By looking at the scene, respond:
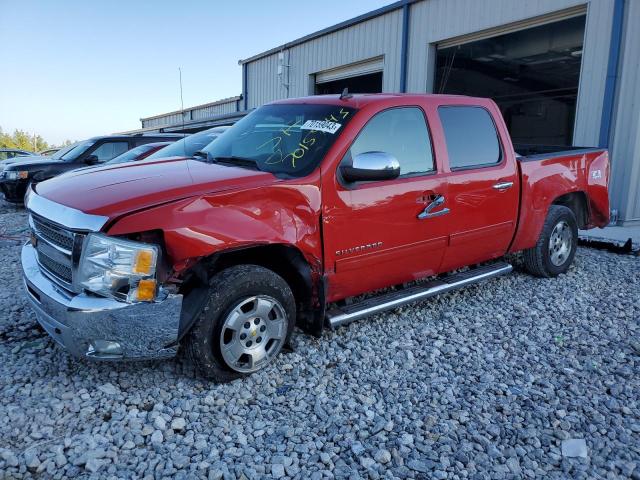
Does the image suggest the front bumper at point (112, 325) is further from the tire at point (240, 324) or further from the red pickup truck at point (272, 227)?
the tire at point (240, 324)

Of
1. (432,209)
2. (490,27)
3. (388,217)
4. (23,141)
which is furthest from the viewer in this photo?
(23,141)

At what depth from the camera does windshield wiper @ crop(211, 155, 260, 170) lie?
358 centimetres

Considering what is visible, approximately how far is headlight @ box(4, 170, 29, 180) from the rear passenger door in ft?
30.6

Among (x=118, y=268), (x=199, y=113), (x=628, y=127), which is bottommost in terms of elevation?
(x=118, y=268)

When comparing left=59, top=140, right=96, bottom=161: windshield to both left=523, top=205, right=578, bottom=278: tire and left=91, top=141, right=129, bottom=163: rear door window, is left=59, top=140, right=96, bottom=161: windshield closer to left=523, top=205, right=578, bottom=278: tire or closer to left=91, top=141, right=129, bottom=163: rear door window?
left=91, top=141, right=129, bottom=163: rear door window

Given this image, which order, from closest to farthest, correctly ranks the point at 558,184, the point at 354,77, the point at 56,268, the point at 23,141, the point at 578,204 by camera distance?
the point at 56,268 → the point at 558,184 → the point at 578,204 → the point at 354,77 → the point at 23,141

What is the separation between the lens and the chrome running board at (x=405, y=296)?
359 centimetres

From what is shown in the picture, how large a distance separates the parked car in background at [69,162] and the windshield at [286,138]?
6.53 metres

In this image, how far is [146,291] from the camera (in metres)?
2.77

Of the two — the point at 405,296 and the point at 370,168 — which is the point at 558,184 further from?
the point at 370,168

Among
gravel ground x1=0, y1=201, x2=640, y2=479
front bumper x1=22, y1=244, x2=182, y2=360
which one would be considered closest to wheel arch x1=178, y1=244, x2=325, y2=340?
front bumper x1=22, y1=244, x2=182, y2=360

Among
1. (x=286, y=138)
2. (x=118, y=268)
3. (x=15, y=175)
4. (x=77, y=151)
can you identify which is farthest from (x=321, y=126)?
(x=15, y=175)

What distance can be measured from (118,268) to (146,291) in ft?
0.64

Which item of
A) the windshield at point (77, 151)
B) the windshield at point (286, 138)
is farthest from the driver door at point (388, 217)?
the windshield at point (77, 151)
